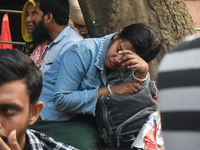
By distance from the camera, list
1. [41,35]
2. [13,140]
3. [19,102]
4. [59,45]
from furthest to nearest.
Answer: [41,35], [59,45], [19,102], [13,140]

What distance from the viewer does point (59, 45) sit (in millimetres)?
3631

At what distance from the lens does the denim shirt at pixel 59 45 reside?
3.57 metres

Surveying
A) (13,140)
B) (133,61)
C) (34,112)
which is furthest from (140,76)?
(13,140)

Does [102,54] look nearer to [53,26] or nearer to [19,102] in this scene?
[53,26]

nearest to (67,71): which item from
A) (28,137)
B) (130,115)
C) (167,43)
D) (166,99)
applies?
(130,115)

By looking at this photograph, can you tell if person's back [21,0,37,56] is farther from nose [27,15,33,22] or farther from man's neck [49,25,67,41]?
man's neck [49,25,67,41]

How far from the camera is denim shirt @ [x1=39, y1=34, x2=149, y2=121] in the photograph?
2975 millimetres

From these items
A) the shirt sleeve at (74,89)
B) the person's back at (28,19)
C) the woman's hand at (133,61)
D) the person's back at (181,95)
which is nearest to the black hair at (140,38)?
the woman's hand at (133,61)

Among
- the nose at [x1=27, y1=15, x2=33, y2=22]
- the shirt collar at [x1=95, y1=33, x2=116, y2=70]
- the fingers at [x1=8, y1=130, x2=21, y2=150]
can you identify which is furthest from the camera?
the nose at [x1=27, y1=15, x2=33, y2=22]

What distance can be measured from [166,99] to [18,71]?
1252mm

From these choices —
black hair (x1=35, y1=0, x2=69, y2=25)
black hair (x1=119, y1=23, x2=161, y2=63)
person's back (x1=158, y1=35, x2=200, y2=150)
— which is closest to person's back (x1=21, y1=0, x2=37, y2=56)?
black hair (x1=35, y1=0, x2=69, y2=25)

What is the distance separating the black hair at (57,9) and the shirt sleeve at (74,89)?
3.11 ft

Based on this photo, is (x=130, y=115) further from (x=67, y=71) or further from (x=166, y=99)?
(x=166, y=99)

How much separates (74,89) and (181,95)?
81.5 inches
